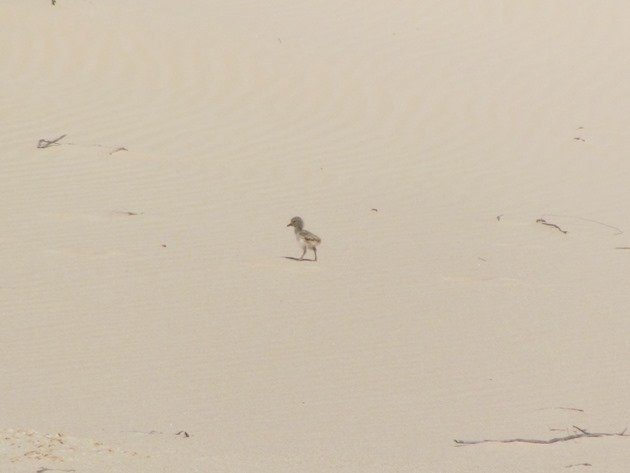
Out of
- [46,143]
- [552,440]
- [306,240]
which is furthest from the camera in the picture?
[46,143]

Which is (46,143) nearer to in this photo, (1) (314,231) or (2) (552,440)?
(1) (314,231)

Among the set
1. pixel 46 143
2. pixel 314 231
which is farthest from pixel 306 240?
pixel 46 143

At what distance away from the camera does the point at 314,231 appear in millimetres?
9734

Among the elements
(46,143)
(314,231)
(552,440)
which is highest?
(46,143)

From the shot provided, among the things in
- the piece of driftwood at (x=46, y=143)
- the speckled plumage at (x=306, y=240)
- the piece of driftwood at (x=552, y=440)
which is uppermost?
the piece of driftwood at (x=46, y=143)

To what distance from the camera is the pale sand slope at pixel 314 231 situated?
6273 mm

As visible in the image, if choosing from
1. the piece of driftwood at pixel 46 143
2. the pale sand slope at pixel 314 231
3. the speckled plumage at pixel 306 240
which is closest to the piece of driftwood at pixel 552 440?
the pale sand slope at pixel 314 231

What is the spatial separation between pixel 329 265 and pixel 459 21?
7.83m

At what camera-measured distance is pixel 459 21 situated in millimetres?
16094

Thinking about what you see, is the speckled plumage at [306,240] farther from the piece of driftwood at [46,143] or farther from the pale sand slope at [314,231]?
the piece of driftwood at [46,143]

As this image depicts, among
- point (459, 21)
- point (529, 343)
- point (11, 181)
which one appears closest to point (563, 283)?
point (529, 343)

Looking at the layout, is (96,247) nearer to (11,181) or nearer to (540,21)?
(11,181)

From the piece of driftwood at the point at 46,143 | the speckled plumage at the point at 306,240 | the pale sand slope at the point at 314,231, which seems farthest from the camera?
the piece of driftwood at the point at 46,143

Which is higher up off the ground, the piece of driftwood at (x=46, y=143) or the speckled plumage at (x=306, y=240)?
the piece of driftwood at (x=46, y=143)
